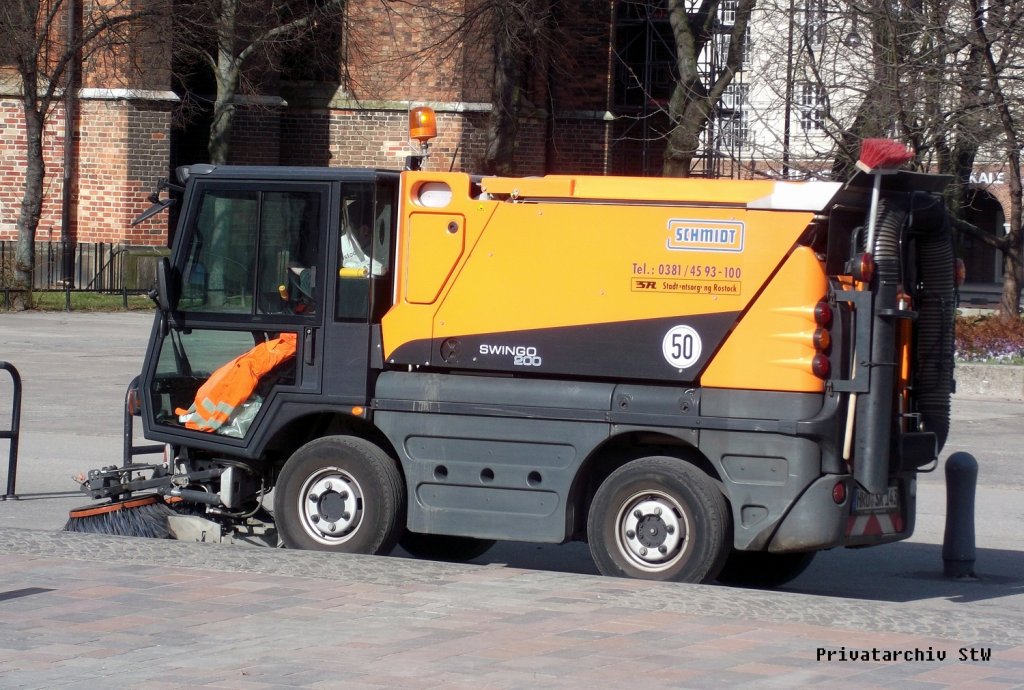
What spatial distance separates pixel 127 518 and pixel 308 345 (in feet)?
5.20

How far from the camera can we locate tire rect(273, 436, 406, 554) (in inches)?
315

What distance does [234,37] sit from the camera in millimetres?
31828

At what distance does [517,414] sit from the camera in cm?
773

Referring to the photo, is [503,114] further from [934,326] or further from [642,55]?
[934,326]

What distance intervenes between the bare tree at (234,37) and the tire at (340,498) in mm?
23887

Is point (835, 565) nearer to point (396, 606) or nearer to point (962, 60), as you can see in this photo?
point (396, 606)

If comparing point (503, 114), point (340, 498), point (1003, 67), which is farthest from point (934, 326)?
point (503, 114)

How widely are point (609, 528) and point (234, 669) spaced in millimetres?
2542

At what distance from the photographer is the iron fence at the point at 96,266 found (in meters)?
31.5

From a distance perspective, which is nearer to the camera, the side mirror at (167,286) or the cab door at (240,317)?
the cab door at (240,317)

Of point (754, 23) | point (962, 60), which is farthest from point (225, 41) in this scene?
point (962, 60)

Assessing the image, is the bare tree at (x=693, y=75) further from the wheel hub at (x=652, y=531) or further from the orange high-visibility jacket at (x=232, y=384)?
the wheel hub at (x=652, y=531)

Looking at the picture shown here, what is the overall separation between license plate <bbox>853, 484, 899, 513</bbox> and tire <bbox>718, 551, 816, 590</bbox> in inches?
31.8

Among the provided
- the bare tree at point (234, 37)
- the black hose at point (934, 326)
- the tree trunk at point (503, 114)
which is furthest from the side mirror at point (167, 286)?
the tree trunk at point (503, 114)
